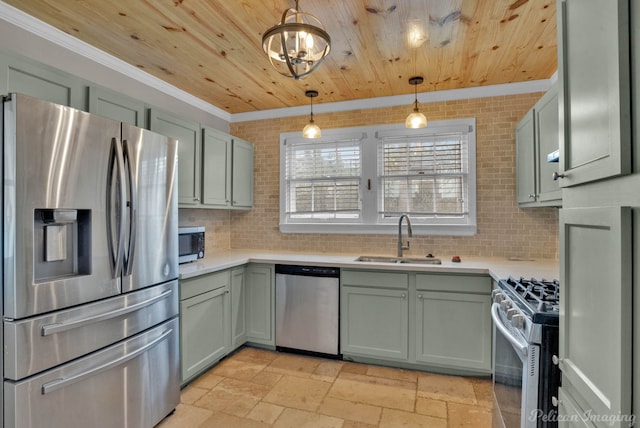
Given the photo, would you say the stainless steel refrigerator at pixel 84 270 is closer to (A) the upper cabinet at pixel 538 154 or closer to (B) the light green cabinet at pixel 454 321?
(B) the light green cabinet at pixel 454 321

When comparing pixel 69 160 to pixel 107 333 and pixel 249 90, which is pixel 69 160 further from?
pixel 249 90

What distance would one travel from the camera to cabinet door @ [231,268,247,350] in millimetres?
3094

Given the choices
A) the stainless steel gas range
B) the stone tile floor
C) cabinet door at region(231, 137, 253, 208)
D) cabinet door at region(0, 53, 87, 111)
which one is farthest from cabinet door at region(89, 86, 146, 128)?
the stainless steel gas range

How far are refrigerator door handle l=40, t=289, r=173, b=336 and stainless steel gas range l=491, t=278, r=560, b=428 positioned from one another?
1984 millimetres

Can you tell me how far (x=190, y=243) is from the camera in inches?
118

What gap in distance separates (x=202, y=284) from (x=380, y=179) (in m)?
2.06

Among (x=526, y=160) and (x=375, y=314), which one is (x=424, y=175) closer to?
→ (x=526, y=160)

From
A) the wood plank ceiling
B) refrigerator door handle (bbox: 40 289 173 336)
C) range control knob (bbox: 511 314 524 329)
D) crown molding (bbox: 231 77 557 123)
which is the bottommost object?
refrigerator door handle (bbox: 40 289 173 336)

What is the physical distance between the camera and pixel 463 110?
132 inches

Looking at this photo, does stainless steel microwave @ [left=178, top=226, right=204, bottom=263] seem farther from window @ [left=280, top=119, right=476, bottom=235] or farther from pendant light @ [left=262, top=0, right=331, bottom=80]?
pendant light @ [left=262, top=0, right=331, bottom=80]

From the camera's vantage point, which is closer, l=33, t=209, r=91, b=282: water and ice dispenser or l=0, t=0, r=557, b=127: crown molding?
l=33, t=209, r=91, b=282: water and ice dispenser

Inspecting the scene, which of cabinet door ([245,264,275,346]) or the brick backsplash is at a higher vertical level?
the brick backsplash

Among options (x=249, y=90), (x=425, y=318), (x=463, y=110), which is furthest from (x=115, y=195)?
(x=463, y=110)

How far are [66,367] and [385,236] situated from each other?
2.78m
